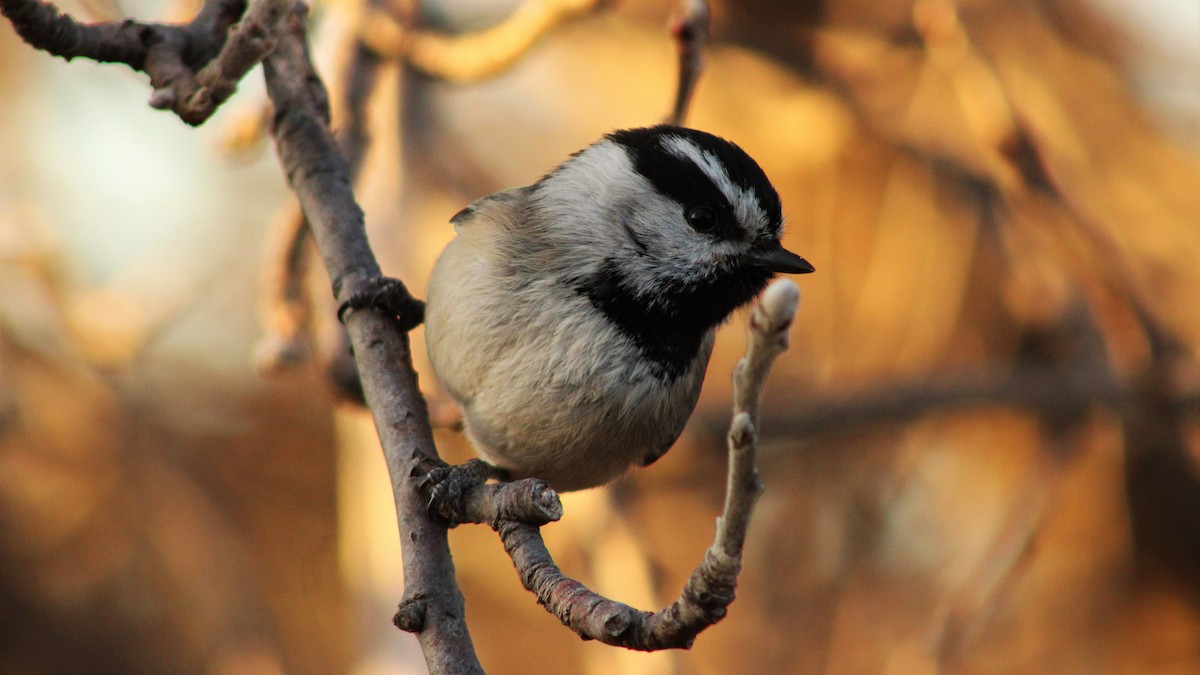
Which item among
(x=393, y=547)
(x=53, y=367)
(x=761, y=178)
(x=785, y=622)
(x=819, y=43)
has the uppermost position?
(x=819, y=43)

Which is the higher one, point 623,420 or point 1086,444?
point 1086,444

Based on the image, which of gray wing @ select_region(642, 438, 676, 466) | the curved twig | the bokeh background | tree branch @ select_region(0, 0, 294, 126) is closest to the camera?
the curved twig

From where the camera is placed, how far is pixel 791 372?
2936 millimetres

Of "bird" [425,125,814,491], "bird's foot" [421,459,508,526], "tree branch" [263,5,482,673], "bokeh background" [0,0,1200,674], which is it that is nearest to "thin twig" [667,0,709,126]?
"bird" [425,125,814,491]

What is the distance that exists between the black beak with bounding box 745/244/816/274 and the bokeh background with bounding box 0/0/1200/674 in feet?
4.73

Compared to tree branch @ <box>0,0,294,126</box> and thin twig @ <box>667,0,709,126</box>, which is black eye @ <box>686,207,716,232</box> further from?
tree branch @ <box>0,0,294,126</box>

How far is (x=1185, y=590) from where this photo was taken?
2.74 m

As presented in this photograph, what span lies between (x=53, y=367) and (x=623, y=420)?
238cm

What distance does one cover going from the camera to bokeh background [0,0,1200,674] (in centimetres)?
274

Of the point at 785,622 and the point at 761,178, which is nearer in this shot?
the point at 761,178

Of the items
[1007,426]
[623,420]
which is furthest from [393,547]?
Answer: [1007,426]

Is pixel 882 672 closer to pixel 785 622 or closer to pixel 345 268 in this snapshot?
pixel 785 622

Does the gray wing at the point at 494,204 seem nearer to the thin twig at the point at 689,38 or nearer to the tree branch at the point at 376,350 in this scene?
the tree branch at the point at 376,350

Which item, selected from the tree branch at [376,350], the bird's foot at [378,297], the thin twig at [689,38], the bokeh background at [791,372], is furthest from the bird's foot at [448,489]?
the bokeh background at [791,372]
